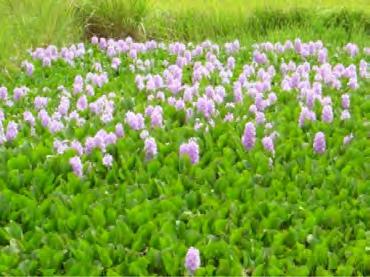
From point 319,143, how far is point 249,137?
Answer: 1.43 ft

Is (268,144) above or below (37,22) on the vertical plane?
below

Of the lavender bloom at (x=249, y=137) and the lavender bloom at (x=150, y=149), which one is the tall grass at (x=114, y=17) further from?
the lavender bloom at (x=150, y=149)

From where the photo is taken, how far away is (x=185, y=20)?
9211 millimetres

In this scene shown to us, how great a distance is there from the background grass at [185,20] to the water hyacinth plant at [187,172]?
1.26 meters

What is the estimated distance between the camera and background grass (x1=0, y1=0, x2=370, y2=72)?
26.0 ft

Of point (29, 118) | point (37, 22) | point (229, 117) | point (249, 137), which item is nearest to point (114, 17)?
point (37, 22)

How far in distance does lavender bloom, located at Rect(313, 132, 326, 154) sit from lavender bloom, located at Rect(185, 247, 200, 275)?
1.61 meters

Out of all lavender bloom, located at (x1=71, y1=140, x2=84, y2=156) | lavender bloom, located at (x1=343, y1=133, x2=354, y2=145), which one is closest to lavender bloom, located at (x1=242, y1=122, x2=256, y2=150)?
lavender bloom, located at (x1=343, y1=133, x2=354, y2=145)

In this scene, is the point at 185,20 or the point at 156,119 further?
the point at 185,20

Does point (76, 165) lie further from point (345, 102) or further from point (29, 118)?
point (345, 102)

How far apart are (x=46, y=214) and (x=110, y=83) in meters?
2.70

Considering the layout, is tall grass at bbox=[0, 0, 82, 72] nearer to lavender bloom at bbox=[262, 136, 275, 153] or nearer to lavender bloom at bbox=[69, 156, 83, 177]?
lavender bloom at bbox=[69, 156, 83, 177]

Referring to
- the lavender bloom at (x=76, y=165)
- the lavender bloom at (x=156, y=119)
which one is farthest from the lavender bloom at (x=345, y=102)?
the lavender bloom at (x=76, y=165)

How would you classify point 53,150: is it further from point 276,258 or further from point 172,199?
point 276,258
